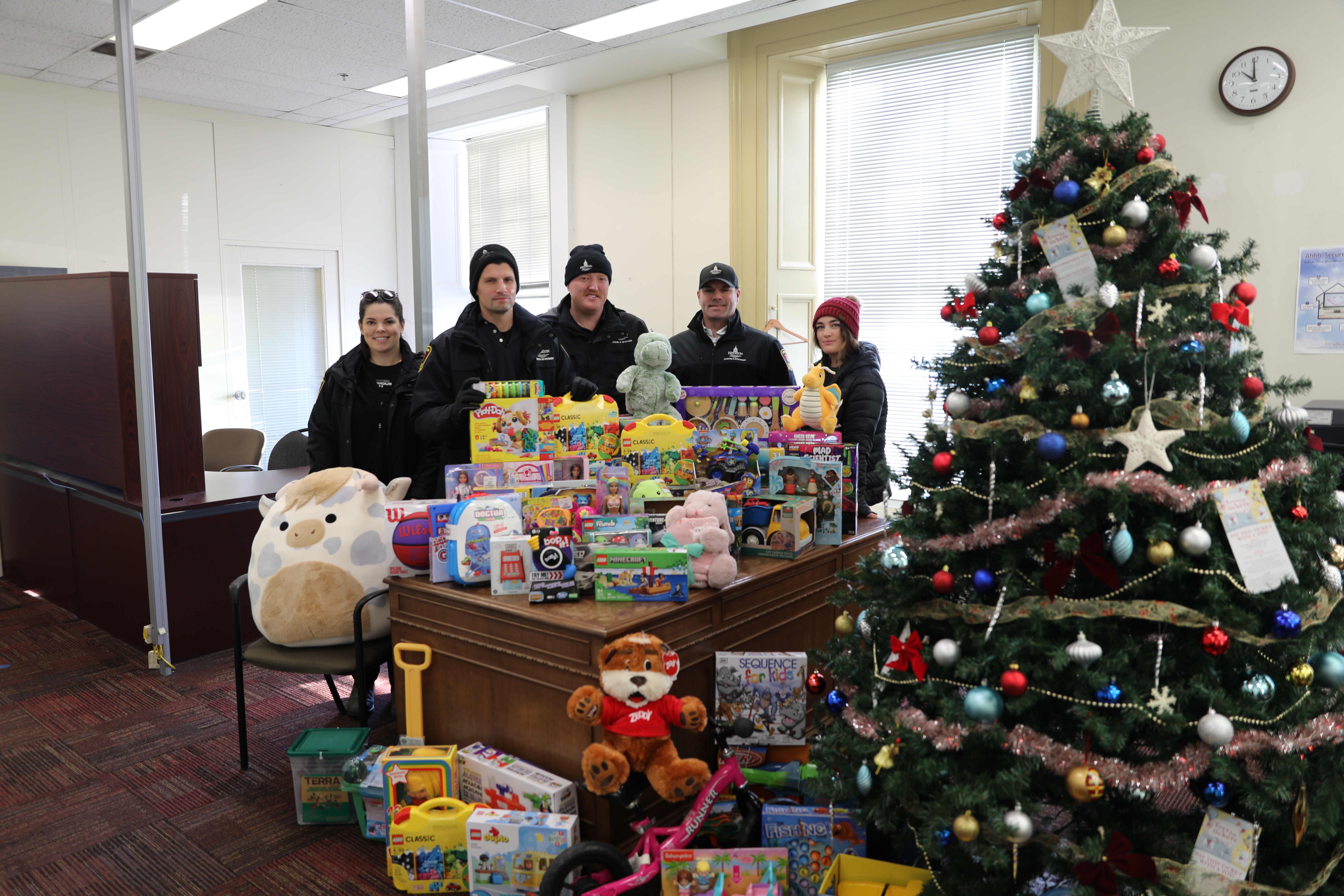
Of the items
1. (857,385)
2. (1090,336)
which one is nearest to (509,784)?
(1090,336)

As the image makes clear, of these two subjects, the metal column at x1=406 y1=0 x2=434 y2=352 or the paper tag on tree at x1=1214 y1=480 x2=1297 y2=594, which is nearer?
the paper tag on tree at x1=1214 y1=480 x2=1297 y2=594

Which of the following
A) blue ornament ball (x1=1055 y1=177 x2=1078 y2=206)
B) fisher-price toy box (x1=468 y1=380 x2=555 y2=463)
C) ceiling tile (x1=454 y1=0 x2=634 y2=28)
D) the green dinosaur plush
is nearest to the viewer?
blue ornament ball (x1=1055 y1=177 x2=1078 y2=206)

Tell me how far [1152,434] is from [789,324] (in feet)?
14.0

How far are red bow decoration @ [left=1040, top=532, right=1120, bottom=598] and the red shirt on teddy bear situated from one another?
2.90 feet

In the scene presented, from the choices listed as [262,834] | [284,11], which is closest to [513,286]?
[262,834]

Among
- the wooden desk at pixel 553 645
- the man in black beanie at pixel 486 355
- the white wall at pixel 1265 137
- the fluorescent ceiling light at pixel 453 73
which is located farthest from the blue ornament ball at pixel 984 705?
the fluorescent ceiling light at pixel 453 73

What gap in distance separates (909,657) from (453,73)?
17.9 ft

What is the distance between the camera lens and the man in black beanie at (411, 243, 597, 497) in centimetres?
304

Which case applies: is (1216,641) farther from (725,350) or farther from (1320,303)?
(1320,303)

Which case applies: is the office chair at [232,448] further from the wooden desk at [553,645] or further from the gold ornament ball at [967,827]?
the gold ornament ball at [967,827]

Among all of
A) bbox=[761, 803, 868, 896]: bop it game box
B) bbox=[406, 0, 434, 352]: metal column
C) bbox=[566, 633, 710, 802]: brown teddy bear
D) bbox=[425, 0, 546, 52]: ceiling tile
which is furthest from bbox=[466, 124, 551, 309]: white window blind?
bbox=[761, 803, 868, 896]: bop it game box

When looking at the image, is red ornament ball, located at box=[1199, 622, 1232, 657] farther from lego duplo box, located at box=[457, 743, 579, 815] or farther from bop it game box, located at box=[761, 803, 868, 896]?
lego duplo box, located at box=[457, 743, 579, 815]

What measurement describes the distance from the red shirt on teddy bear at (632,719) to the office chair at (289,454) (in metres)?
3.23

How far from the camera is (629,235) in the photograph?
249 inches
